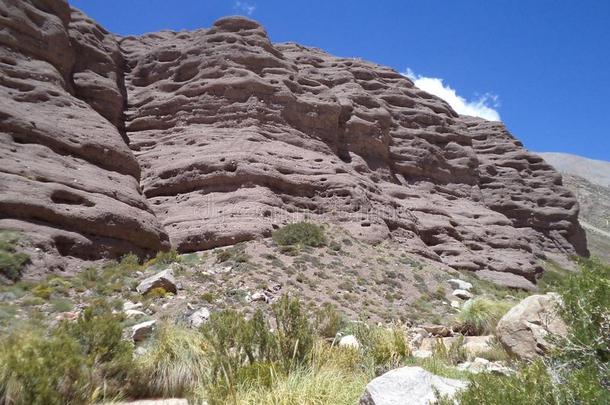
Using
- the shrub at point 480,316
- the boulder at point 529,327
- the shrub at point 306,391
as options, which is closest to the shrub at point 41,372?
the shrub at point 306,391

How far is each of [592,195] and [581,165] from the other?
90.9 meters

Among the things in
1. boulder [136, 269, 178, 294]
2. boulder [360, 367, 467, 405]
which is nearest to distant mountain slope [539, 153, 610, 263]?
boulder [360, 367, 467, 405]

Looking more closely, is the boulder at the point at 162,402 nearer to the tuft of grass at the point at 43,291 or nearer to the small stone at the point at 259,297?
the small stone at the point at 259,297

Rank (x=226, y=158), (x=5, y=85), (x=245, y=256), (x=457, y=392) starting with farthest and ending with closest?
(x=226, y=158)
(x=5, y=85)
(x=245, y=256)
(x=457, y=392)

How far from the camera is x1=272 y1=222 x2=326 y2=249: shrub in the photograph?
21820 millimetres

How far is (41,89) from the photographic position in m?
24.6

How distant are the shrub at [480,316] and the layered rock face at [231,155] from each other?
1188 cm

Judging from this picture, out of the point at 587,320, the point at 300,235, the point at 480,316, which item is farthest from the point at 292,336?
the point at 300,235

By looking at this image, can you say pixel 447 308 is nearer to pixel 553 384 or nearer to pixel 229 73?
pixel 553 384

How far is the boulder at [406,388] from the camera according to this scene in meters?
4.50

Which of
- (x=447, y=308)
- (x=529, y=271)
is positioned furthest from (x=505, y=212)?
(x=447, y=308)

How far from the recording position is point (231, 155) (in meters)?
27.0

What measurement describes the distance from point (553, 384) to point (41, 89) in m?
27.9

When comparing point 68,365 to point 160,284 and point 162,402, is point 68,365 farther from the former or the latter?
point 160,284
